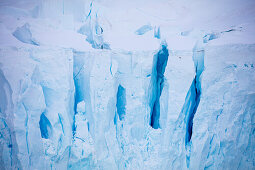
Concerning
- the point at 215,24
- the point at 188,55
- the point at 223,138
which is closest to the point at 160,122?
the point at 223,138

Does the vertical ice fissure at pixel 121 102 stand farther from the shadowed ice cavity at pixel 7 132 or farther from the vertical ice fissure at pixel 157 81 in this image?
the shadowed ice cavity at pixel 7 132

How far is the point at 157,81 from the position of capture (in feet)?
9.25

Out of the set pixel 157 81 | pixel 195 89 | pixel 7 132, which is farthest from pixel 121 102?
pixel 7 132

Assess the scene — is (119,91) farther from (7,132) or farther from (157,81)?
(7,132)

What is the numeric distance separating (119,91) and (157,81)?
0.74 m

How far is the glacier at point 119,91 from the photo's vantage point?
74.5 inches

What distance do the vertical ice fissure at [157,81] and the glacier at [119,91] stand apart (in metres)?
0.02

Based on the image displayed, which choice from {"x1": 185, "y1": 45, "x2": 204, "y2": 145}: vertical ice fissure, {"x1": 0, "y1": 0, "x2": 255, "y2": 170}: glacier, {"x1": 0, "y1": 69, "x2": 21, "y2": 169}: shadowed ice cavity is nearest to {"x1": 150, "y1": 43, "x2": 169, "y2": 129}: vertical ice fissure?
{"x1": 0, "y1": 0, "x2": 255, "y2": 170}: glacier

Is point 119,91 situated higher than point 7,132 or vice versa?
point 119,91

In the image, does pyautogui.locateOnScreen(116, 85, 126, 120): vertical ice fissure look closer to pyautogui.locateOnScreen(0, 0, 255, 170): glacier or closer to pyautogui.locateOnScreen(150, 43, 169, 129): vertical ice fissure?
pyautogui.locateOnScreen(0, 0, 255, 170): glacier

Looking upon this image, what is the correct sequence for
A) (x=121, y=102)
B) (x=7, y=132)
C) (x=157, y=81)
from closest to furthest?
1. (x=7, y=132)
2. (x=121, y=102)
3. (x=157, y=81)

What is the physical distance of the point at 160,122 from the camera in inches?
104

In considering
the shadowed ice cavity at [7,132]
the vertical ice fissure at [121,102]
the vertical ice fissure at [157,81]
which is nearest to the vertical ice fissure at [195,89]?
the vertical ice fissure at [157,81]

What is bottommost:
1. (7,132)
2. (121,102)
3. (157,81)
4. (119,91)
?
(7,132)
